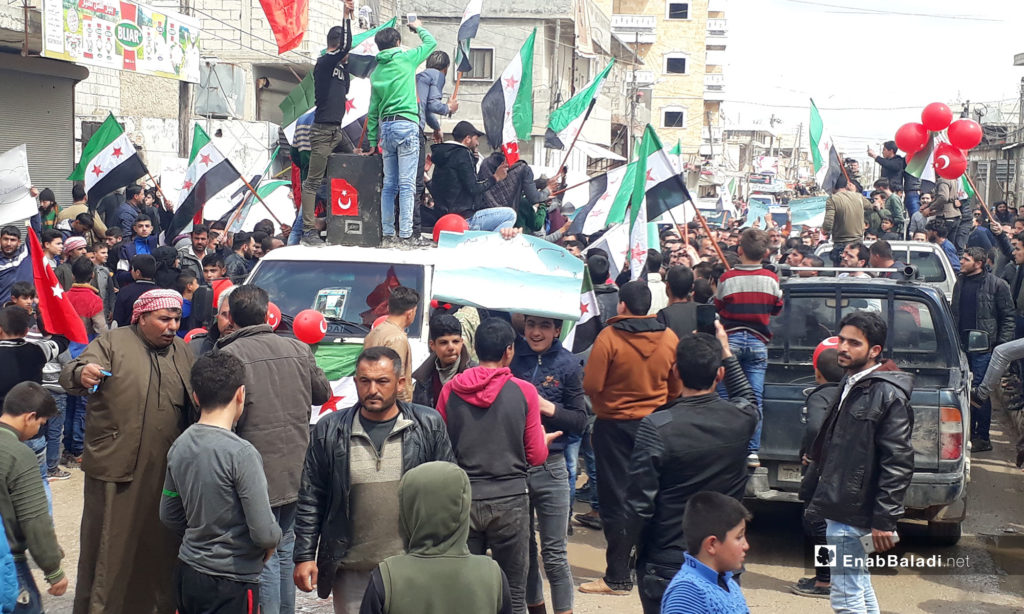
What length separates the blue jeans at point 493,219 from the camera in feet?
31.9

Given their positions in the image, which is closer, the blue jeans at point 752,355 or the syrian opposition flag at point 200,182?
the blue jeans at point 752,355

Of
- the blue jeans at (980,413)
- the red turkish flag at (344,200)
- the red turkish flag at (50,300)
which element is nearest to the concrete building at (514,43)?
the blue jeans at (980,413)

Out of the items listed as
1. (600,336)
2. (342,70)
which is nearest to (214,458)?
(600,336)

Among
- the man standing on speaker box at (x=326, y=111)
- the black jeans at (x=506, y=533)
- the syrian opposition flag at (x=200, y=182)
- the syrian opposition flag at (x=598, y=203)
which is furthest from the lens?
the syrian opposition flag at (x=598, y=203)

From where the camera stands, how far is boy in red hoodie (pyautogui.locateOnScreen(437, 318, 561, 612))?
5098 mm

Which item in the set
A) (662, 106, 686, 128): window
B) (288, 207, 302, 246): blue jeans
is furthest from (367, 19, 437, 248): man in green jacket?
(662, 106, 686, 128): window

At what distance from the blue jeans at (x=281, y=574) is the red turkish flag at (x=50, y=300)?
251 centimetres

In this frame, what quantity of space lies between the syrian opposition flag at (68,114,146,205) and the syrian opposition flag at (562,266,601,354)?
6560 millimetres

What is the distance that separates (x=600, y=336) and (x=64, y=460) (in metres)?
5.77

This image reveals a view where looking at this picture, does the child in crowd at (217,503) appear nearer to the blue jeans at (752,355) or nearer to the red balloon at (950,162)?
the blue jeans at (752,355)

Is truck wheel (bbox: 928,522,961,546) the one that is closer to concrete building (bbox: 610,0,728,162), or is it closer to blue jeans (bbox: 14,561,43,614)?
blue jeans (bbox: 14,561,43,614)

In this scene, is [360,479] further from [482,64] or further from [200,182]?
[482,64]

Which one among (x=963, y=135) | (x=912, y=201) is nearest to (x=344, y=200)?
(x=963, y=135)

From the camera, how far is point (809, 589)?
6.89 meters
